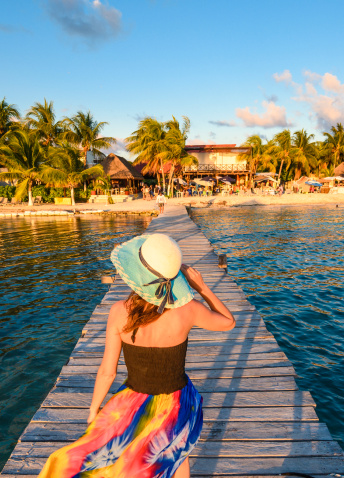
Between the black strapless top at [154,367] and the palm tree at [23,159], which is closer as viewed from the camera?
the black strapless top at [154,367]

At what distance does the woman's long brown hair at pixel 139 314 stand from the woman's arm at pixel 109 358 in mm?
85

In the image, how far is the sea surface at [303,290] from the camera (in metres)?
5.53

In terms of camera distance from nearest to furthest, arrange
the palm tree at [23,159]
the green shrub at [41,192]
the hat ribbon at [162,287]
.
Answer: the hat ribbon at [162,287], the palm tree at [23,159], the green shrub at [41,192]

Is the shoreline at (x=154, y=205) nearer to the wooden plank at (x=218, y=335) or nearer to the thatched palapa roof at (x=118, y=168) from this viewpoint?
the thatched palapa roof at (x=118, y=168)

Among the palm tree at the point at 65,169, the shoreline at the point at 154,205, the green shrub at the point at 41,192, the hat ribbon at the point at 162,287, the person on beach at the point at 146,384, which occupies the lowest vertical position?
the shoreline at the point at 154,205

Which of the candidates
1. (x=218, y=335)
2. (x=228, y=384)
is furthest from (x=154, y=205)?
(x=228, y=384)

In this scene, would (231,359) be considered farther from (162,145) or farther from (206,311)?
(162,145)

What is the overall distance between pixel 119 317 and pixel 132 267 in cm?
31

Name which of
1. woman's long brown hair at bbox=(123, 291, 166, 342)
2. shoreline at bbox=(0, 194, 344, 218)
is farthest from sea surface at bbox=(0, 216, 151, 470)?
shoreline at bbox=(0, 194, 344, 218)

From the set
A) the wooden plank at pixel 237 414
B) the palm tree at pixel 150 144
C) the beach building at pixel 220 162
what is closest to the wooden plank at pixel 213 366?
the wooden plank at pixel 237 414

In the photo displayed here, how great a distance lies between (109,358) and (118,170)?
136 ft

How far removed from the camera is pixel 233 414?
Answer: 3242 mm

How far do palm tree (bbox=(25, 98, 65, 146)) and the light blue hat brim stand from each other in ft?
140

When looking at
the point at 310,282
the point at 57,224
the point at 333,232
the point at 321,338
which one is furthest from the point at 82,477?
the point at 57,224
